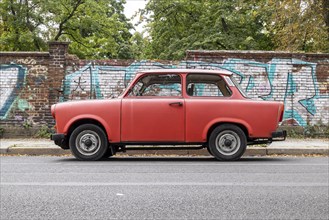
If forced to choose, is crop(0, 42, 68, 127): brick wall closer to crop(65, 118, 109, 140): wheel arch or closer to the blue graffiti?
the blue graffiti

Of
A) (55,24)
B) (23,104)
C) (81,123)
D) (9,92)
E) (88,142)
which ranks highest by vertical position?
(55,24)

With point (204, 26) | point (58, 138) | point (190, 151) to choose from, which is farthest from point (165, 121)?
point (204, 26)

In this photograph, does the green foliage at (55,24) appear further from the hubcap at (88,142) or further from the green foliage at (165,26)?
the hubcap at (88,142)

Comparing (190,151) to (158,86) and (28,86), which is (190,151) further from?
(28,86)

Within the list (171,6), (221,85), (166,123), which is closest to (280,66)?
(221,85)

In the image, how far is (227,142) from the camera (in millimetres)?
10016

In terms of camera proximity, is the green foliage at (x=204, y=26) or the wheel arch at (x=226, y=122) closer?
the wheel arch at (x=226, y=122)

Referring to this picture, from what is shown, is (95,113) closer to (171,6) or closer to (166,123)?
(166,123)

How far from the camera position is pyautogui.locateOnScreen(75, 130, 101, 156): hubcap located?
394 inches

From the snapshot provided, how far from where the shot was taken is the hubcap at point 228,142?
32.8 feet

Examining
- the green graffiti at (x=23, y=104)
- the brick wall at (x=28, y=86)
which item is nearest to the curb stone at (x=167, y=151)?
the brick wall at (x=28, y=86)

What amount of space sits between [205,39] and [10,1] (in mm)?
10020

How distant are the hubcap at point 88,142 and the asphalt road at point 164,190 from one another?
0.99 ft

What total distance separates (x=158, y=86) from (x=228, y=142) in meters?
1.82
